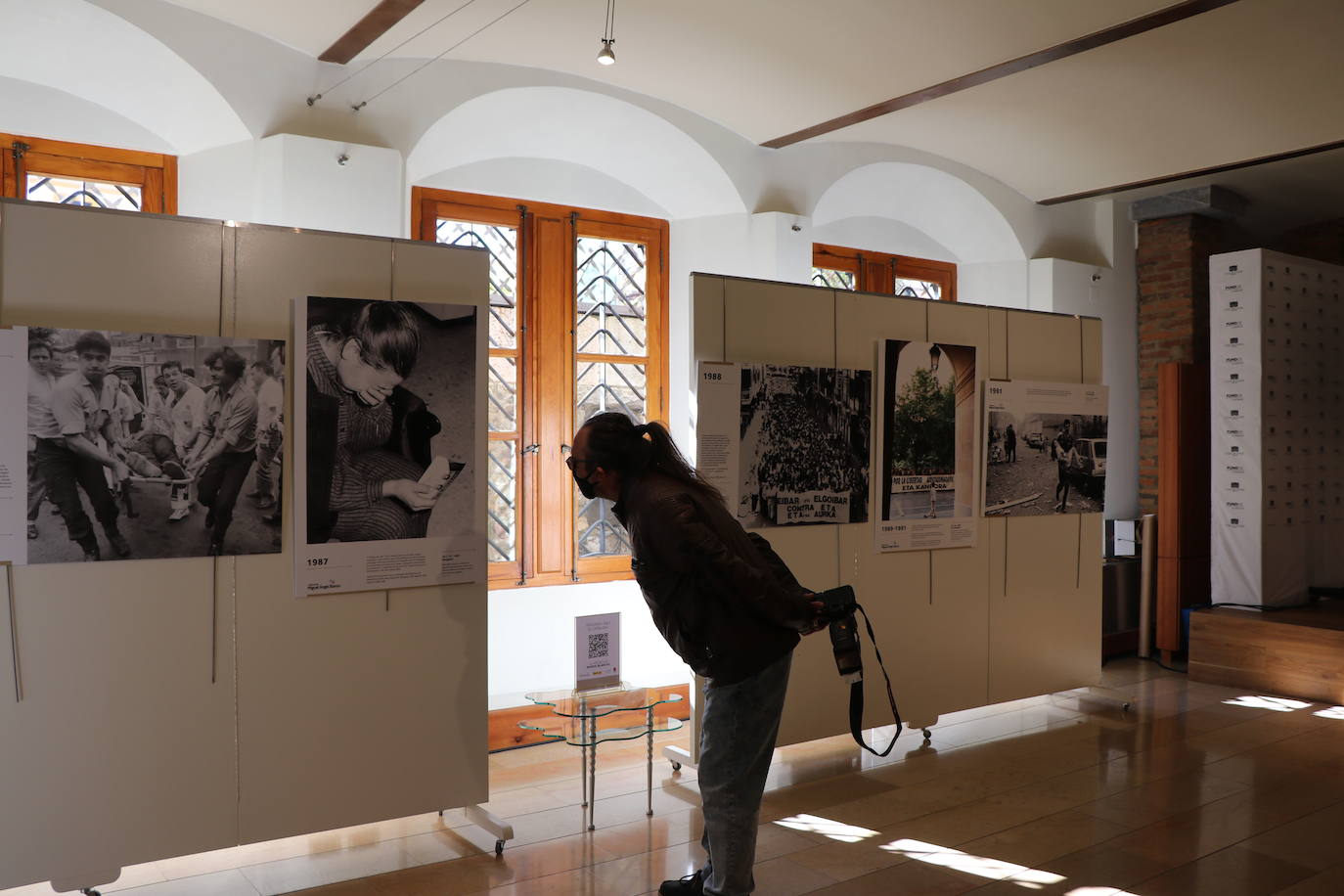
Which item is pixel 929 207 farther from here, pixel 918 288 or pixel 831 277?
pixel 831 277

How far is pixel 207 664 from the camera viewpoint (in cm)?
376

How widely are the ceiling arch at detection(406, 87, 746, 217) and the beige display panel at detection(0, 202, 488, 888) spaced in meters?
2.16

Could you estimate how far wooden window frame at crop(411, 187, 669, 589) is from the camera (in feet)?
21.5

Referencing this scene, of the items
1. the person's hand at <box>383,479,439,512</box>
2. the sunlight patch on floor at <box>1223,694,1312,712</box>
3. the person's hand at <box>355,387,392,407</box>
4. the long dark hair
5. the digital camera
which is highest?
the person's hand at <box>355,387,392,407</box>

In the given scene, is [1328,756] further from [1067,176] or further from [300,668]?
[300,668]

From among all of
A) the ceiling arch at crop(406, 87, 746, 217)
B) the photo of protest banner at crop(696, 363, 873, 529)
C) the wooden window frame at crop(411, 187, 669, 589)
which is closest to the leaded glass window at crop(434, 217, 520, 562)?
the wooden window frame at crop(411, 187, 669, 589)

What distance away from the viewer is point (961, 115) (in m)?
6.84

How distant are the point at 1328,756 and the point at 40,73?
25.3ft

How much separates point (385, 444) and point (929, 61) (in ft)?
12.3

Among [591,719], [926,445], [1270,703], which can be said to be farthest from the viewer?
[1270,703]

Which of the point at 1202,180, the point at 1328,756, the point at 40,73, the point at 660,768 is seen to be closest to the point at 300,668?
the point at 660,768

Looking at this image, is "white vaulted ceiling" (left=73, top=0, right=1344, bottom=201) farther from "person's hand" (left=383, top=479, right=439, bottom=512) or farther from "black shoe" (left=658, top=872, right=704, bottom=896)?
"black shoe" (left=658, top=872, right=704, bottom=896)

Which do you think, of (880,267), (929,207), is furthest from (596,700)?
(929,207)

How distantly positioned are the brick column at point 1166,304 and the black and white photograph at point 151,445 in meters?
7.76
